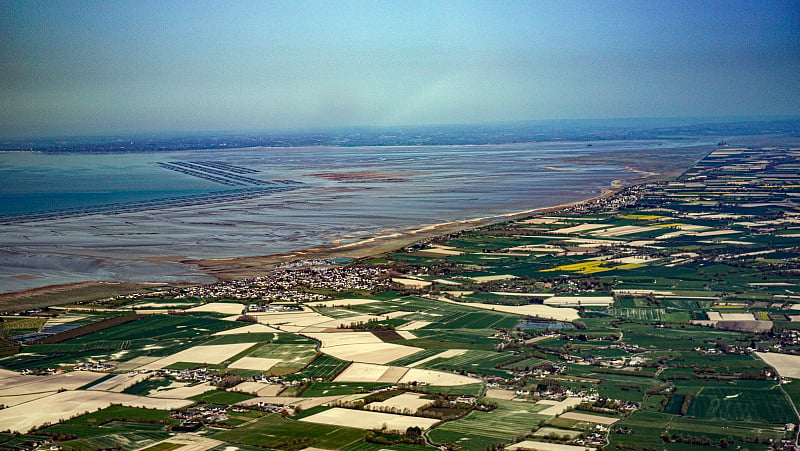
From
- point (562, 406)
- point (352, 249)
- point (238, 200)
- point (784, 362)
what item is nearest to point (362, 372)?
point (562, 406)

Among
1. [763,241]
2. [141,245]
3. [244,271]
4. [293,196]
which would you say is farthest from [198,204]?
[763,241]

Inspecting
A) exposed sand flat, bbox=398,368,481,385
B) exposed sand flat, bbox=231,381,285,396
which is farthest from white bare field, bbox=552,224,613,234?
exposed sand flat, bbox=231,381,285,396

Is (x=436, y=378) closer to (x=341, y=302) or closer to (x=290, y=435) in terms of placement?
(x=290, y=435)

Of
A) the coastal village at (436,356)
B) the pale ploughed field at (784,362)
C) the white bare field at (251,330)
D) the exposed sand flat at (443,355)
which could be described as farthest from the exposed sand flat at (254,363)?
the pale ploughed field at (784,362)

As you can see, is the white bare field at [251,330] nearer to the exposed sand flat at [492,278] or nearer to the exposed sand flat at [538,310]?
the exposed sand flat at [538,310]

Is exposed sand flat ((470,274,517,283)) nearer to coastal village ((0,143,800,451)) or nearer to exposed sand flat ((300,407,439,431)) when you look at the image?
coastal village ((0,143,800,451))
